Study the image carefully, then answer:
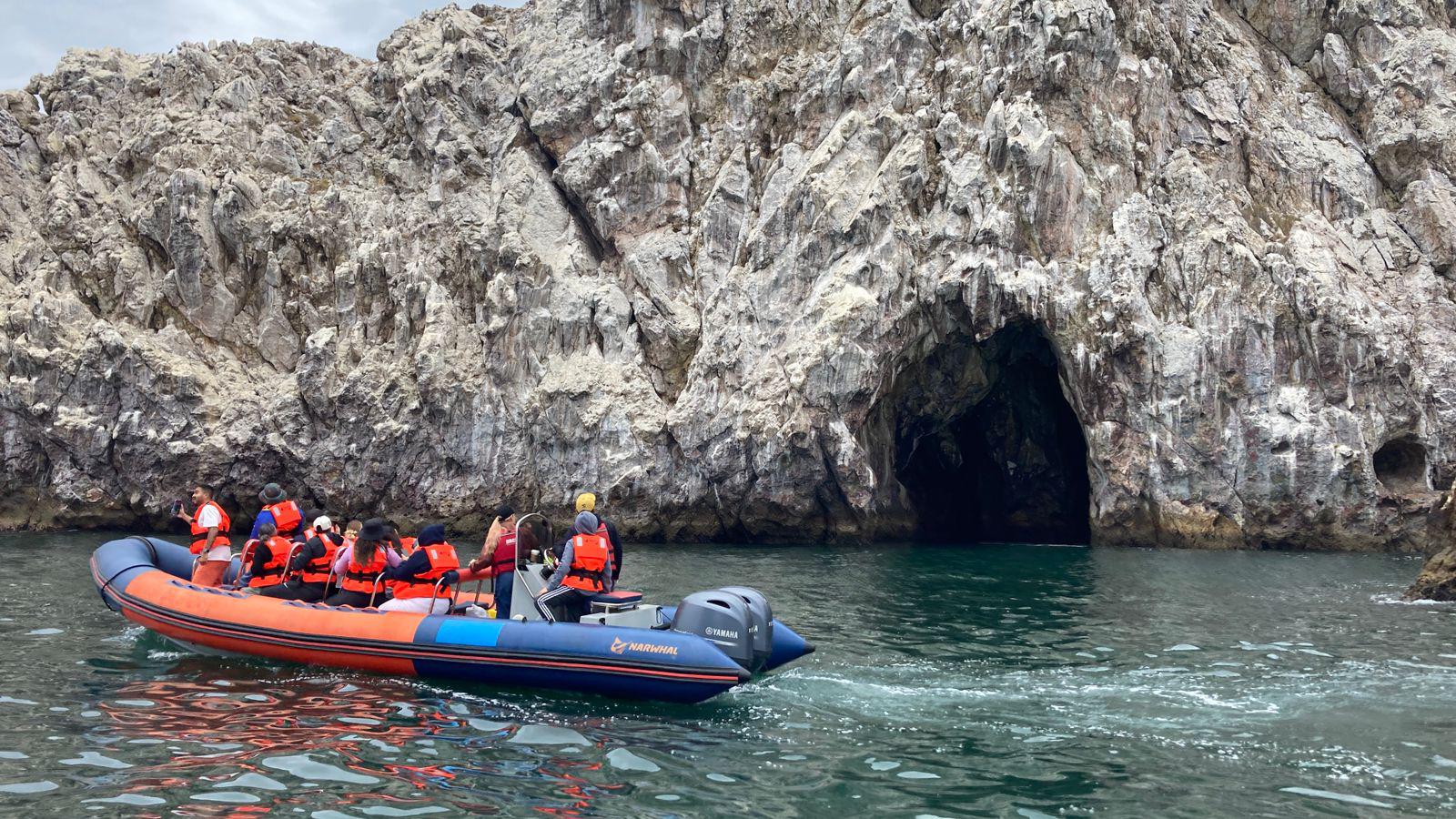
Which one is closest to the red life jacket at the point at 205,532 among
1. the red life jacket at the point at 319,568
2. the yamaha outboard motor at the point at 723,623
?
the red life jacket at the point at 319,568

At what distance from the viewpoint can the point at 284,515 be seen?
1575 centimetres

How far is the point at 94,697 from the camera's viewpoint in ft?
35.9

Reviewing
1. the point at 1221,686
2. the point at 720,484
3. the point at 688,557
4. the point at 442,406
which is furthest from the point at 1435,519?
the point at 442,406

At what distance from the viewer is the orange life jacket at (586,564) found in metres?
13.2

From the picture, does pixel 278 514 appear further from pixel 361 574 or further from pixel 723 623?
pixel 723 623

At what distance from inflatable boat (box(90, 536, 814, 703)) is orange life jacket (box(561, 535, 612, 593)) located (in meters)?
0.28

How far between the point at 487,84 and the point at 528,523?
36.0 metres

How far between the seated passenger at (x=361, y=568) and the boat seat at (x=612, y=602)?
10.5ft

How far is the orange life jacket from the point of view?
13.2 m

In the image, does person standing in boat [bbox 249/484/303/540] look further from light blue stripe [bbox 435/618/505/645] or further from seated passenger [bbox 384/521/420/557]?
light blue stripe [bbox 435/618/505/645]

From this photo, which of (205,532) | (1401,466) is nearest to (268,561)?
(205,532)

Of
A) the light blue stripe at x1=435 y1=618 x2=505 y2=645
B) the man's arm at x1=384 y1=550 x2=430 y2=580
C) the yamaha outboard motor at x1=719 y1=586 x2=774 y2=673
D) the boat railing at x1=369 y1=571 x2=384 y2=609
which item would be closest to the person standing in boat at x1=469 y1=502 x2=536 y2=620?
the man's arm at x1=384 y1=550 x2=430 y2=580

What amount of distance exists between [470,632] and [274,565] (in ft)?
14.8

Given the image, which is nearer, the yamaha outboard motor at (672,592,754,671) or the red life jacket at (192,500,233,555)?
the yamaha outboard motor at (672,592,754,671)
